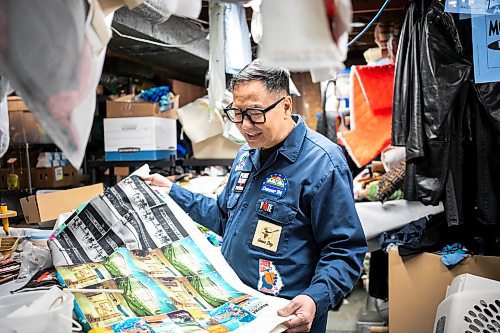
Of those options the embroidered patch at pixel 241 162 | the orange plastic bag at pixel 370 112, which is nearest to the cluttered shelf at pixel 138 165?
the orange plastic bag at pixel 370 112

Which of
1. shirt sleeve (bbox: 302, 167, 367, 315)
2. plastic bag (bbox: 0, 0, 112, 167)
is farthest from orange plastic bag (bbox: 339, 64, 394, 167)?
plastic bag (bbox: 0, 0, 112, 167)

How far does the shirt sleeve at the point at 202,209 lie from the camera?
2.17 meters

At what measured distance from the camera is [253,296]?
1.52 m

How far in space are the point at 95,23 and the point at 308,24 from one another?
11.6 inches

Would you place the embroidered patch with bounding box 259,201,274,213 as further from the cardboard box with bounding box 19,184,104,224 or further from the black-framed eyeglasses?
the cardboard box with bounding box 19,184,104,224

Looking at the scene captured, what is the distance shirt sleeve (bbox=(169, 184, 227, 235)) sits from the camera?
217 centimetres

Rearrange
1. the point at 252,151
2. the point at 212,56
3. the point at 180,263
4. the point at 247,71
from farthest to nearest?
the point at 212,56 → the point at 252,151 → the point at 247,71 → the point at 180,263

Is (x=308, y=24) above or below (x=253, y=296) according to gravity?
above

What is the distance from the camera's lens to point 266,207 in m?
1.80

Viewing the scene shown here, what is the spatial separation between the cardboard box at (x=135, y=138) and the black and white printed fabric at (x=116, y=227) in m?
2.02

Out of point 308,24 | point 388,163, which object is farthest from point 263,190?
point 388,163

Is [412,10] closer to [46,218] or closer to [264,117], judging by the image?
[264,117]

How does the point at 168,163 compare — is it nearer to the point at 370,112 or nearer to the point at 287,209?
the point at 370,112

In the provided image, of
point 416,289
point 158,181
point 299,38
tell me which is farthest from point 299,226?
point 416,289
